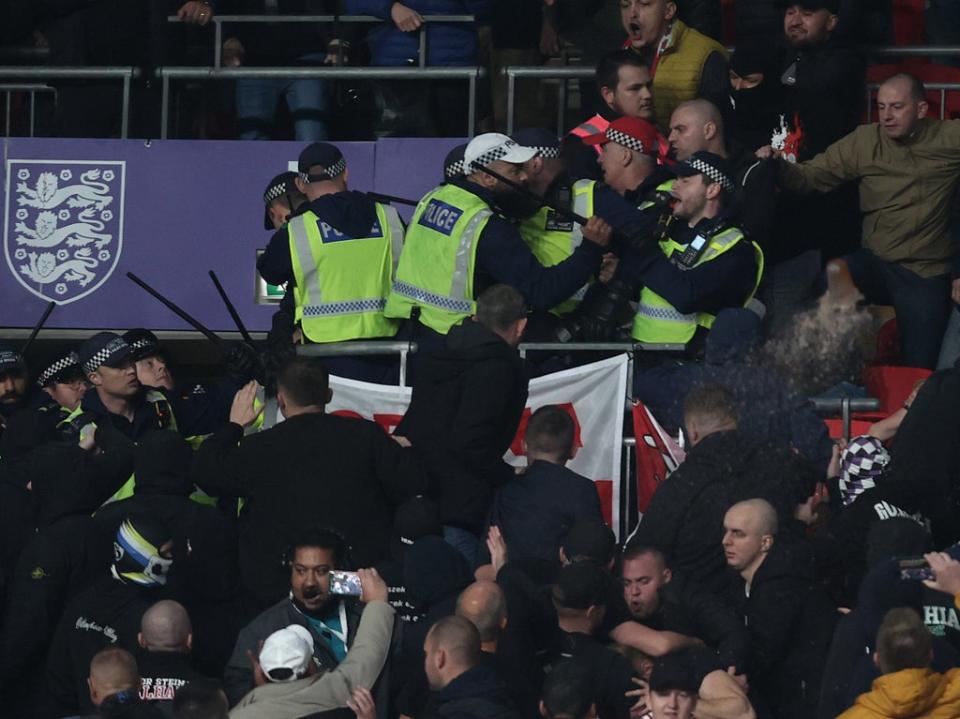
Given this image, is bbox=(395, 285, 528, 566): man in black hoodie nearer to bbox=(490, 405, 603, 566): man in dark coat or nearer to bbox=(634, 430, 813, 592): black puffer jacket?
bbox=(490, 405, 603, 566): man in dark coat

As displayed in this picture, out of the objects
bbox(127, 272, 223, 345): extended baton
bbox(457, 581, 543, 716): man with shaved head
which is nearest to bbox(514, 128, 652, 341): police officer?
bbox(127, 272, 223, 345): extended baton

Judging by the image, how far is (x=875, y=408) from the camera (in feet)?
37.6

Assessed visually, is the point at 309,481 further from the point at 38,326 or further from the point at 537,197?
the point at 38,326

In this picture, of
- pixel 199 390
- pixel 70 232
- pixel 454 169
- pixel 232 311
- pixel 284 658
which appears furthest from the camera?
pixel 70 232

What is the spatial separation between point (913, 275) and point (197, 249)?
421 cm

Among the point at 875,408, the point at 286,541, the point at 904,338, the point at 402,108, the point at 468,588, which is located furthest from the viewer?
the point at 402,108

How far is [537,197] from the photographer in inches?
461

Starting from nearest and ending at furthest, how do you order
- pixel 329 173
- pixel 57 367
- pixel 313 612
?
pixel 313 612, pixel 329 173, pixel 57 367

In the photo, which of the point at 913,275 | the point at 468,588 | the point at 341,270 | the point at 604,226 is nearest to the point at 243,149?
the point at 341,270

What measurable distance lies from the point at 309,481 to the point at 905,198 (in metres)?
4.63

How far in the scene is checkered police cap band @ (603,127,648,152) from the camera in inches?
488

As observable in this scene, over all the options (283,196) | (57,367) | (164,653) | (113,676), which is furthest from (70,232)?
(113,676)

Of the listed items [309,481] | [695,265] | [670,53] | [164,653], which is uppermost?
[670,53]

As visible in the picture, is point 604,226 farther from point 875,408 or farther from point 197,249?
point 197,249
